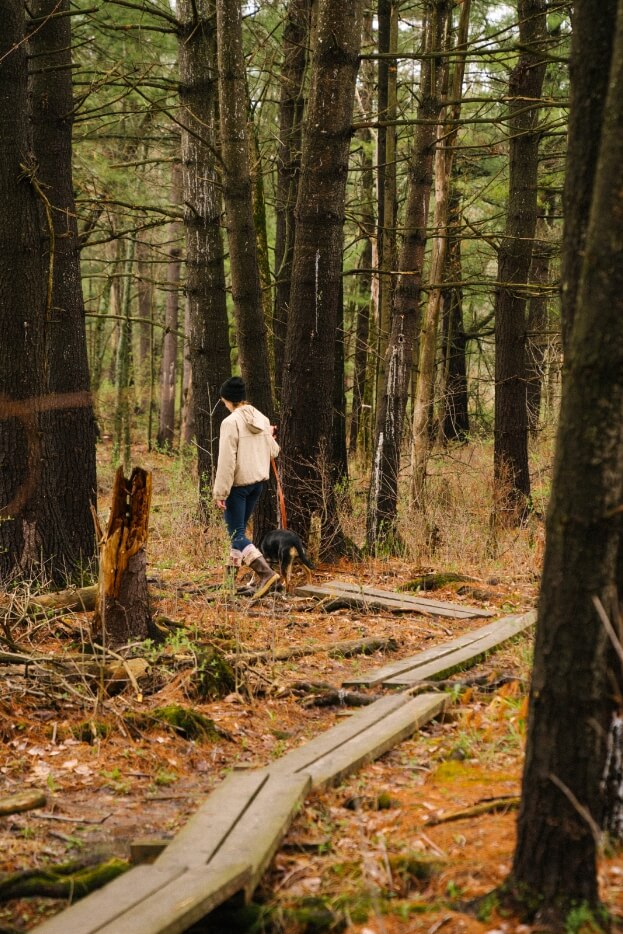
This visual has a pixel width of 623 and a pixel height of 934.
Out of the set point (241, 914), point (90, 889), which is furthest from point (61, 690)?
point (241, 914)

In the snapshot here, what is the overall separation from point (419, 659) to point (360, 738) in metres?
1.97

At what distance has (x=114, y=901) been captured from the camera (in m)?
3.32

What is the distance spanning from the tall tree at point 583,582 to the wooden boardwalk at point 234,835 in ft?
3.59

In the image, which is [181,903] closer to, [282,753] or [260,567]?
[282,753]

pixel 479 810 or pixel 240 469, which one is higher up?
pixel 240 469

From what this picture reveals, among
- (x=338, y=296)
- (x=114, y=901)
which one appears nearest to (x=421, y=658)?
(x=114, y=901)

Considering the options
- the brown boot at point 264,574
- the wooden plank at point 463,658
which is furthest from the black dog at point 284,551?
the wooden plank at point 463,658

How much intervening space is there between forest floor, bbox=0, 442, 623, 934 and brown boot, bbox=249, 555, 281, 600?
69 cm

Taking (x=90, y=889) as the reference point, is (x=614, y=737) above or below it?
above

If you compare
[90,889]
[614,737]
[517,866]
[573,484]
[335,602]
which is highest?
[573,484]

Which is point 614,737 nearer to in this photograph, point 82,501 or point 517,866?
point 517,866

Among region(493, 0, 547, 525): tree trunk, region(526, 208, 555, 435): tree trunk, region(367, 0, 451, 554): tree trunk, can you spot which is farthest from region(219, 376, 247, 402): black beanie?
region(526, 208, 555, 435): tree trunk

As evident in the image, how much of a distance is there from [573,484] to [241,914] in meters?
2.05

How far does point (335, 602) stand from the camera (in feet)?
30.2
